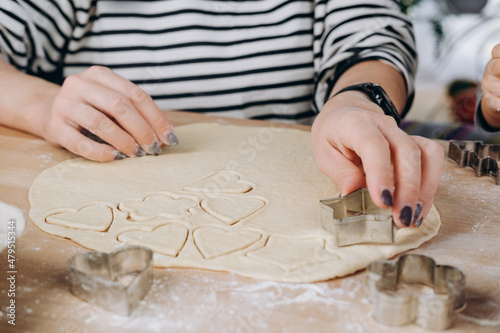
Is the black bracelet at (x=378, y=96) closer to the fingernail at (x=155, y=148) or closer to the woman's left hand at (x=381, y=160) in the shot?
the woman's left hand at (x=381, y=160)

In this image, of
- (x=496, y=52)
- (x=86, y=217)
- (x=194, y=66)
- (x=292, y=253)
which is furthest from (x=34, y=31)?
(x=496, y=52)

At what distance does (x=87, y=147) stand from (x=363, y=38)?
68 centimetres

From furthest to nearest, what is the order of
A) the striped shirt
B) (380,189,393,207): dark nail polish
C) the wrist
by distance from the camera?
the striped shirt → the wrist → (380,189,393,207): dark nail polish

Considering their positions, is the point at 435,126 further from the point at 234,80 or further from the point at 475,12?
the point at 475,12

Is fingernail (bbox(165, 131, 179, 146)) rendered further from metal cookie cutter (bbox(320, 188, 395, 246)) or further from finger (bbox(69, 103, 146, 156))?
metal cookie cutter (bbox(320, 188, 395, 246))

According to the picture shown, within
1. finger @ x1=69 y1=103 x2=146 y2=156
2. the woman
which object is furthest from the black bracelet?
finger @ x1=69 y1=103 x2=146 y2=156

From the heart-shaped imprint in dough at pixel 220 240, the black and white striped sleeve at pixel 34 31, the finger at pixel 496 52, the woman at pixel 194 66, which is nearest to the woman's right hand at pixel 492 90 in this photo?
the finger at pixel 496 52

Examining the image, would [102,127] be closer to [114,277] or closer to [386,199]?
[114,277]

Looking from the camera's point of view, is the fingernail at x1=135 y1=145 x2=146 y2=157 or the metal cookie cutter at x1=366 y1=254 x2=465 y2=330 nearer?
the metal cookie cutter at x1=366 y1=254 x2=465 y2=330

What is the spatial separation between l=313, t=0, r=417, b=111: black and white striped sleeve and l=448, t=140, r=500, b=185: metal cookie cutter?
0.22 m

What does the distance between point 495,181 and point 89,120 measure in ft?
2.56

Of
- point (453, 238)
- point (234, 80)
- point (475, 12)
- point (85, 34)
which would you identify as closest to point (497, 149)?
point (453, 238)

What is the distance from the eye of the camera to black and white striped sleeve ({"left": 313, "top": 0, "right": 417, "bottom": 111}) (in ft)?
Result: 3.89

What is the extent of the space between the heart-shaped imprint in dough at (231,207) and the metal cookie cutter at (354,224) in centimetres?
13
